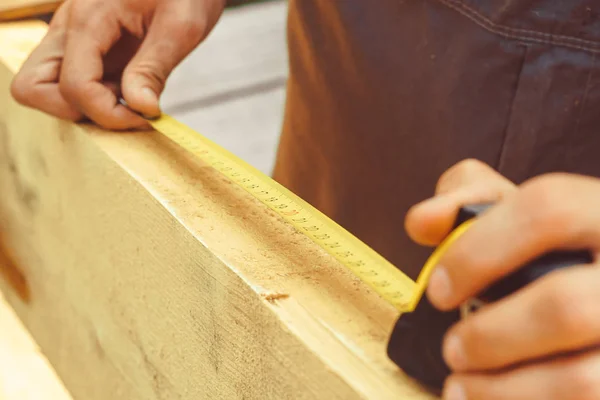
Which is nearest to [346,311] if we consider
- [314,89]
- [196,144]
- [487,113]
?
[196,144]

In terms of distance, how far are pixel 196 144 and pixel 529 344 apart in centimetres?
41

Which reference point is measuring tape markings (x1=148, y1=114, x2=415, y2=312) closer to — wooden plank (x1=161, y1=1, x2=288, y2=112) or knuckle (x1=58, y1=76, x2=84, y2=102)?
knuckle (x1=58, y1=76, x2=84, y2=102)

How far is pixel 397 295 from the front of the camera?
1.31 feet

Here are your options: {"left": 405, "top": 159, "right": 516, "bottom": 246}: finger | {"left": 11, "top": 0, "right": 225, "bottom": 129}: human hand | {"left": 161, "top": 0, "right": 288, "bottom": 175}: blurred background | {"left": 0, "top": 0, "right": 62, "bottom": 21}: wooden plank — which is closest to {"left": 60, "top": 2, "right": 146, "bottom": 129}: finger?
{"left": 11, "top": 0, "right": 225, "bottom": 129}: human hand

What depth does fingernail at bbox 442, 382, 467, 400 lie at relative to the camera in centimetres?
32

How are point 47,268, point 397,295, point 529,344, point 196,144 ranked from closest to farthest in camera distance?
point 529,344
point 397,295
point 196,144
point 47,268

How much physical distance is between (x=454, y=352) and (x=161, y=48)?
0.54 metres

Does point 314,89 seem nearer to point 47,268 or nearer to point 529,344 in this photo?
point 47,268

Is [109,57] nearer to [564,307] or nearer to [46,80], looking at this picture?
[46,80]

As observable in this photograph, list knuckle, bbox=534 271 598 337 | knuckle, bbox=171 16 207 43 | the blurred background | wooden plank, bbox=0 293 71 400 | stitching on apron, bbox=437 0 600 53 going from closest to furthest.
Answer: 1. knuckle, bbox=534 271 598 337
2. stitching on apron, bbox=437 0 600 53
3. knuckle, bbox=171 16 207 43
4. wooden plank, bbox=0 293 71 400
5. the blurred background

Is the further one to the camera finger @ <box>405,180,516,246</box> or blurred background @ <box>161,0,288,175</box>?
blurred background @ <box>161,0,288,175</box>

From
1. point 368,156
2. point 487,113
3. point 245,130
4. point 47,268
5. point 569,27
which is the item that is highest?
point 569,27

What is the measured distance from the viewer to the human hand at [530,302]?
0.28m

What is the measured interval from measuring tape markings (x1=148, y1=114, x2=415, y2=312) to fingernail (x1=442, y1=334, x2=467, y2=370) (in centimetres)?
6
